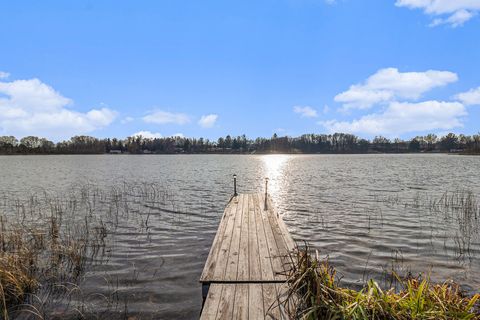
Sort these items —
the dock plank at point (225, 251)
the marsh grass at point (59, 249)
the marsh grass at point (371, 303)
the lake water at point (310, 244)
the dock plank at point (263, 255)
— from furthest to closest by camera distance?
the lake water at point (310, 244), the marsh grass at point (59, 249), the dock plank at point (225, 251), the dock plank at point (263, 255), the marsh grass at point (371, 303)

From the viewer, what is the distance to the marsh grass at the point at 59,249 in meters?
6.76

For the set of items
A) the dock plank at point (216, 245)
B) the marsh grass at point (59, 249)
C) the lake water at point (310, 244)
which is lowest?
the lake water at point (310, 244)

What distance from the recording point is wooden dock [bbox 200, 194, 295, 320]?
4785 mm

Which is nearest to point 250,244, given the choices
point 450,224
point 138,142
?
point 450,224

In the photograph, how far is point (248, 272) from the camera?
6.24m

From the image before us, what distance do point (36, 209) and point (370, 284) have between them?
18913 mm

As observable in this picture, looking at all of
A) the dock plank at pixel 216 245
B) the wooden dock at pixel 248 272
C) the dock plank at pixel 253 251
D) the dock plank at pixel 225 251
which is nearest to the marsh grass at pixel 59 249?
the dock plank at pixel 216 245

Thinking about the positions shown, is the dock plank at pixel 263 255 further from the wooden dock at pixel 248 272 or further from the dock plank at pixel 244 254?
the dock plank at pixel 244 254

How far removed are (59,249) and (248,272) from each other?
703 cm

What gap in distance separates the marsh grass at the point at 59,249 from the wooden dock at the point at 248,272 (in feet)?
8.31

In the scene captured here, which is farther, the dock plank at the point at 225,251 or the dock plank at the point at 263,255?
the dock plank at the point at 225,251

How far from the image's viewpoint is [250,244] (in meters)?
8.30

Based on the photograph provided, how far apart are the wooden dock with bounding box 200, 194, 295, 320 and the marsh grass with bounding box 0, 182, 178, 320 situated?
2.53 metres

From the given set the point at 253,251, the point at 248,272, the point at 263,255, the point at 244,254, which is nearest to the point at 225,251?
the point at 244,254
